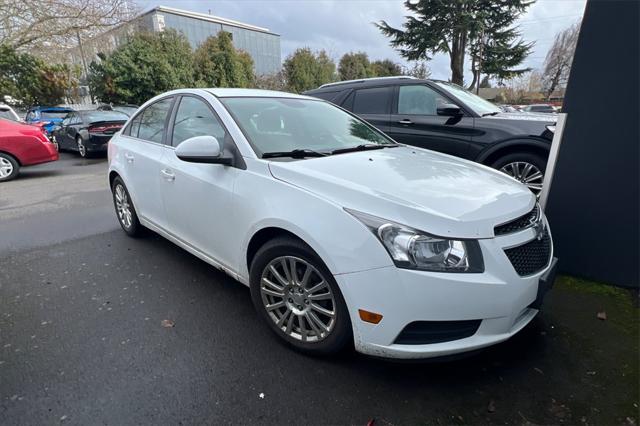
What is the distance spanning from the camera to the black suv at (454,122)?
173 inches

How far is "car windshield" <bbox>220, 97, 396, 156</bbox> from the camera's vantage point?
104 inches

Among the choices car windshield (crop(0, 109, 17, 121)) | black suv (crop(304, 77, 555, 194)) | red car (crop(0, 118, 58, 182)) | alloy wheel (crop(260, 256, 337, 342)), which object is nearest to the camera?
alloy wheel (crop(260, 256, 337, 342))

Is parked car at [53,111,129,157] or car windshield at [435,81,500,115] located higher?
car windshield at [435,81,500,115]

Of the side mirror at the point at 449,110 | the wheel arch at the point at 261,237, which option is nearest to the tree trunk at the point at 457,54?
the side mirror at the point at 449,110

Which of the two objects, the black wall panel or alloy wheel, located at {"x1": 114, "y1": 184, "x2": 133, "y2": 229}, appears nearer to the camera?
the black wall panel

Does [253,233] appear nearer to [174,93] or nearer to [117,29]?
[174,93]

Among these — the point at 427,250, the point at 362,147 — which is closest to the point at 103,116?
the point at 362,147

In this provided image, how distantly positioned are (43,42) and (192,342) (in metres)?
24.4

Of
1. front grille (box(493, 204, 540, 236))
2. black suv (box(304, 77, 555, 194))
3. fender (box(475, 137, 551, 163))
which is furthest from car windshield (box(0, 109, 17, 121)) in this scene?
front grille (box(493, 204, 540, 236))

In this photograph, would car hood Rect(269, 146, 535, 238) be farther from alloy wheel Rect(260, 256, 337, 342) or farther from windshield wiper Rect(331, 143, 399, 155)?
alloy wheel Rect(260, 256, 337, 342)

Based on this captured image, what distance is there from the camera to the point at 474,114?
4816 millimetres

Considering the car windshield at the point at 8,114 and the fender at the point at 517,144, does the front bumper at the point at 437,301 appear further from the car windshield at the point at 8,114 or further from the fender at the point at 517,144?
the car windshield at the point at 8,114

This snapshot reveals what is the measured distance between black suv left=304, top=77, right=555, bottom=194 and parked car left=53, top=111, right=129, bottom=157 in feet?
25.5

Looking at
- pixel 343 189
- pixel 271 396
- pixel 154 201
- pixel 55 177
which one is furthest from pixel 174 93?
pixel 55 177
